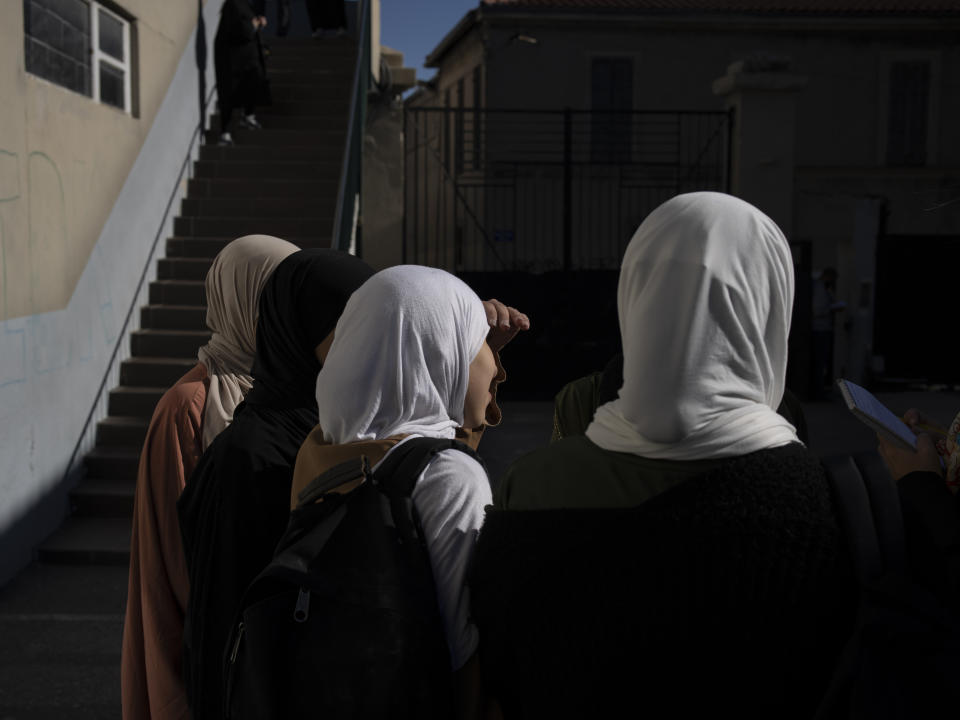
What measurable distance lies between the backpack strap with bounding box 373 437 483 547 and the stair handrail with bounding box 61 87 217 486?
227 inches

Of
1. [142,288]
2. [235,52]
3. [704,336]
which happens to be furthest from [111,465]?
[704,336]

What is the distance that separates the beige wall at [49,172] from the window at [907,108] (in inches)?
693

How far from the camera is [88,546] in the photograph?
20.8ft

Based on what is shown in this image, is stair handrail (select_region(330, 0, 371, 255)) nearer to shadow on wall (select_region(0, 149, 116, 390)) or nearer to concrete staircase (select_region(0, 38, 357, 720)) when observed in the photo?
concrete staircase (select_region(0, 38, 357, 720))

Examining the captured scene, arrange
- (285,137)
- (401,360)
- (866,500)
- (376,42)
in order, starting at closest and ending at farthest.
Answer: (866,500) → (401,360) → (285,137) → (376,42)

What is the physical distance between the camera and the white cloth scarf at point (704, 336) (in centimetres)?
143

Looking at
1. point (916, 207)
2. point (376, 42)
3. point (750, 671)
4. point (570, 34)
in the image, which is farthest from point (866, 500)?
point (916, 207)

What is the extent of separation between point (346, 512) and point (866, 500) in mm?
823

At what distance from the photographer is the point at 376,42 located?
17.6 m

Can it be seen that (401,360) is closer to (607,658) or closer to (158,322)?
(607,658)

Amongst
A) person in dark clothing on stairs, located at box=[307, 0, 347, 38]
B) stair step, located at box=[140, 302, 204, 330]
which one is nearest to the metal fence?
person in dark clothing on stairs, located at box=[307, 0, 347, 38]

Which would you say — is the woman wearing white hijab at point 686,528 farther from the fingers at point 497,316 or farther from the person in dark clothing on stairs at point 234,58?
the person in dark clothing on stairs at point 234,58

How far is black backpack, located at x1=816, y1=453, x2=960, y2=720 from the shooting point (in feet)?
4.25

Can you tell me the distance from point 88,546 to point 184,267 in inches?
140
